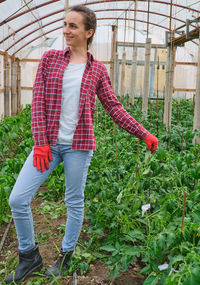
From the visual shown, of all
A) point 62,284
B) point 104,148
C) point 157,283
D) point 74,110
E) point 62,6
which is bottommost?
point 62,284

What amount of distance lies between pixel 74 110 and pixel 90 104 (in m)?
0.12

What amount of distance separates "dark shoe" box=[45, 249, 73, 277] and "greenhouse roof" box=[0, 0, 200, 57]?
7143 millimetres

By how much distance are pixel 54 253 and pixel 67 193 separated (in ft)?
2.16

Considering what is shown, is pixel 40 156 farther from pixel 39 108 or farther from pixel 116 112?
pixel 116 112

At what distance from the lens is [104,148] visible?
11.4 ft

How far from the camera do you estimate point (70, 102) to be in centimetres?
186

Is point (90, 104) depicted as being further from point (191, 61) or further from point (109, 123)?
point (191, 61)

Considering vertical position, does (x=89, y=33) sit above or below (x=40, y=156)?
above

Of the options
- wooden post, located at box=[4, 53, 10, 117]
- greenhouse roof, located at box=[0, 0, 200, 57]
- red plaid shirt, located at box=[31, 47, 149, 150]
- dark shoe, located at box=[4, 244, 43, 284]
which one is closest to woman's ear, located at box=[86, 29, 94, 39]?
red plaid shirt, located at box=[31, 47, 149, 150]

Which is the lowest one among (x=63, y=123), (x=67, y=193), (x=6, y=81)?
(x=67, y=193)

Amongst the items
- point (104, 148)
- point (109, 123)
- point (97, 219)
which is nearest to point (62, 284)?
point (97, 219)

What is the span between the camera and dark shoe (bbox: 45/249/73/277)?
6.66 ft

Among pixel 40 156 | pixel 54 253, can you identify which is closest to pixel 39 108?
pixel 40 156

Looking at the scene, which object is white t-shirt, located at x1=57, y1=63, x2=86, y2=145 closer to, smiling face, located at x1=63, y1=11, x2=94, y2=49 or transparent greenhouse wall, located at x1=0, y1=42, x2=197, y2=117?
smiling face, located at x1=63, y1=11, x2=94, y2=49
